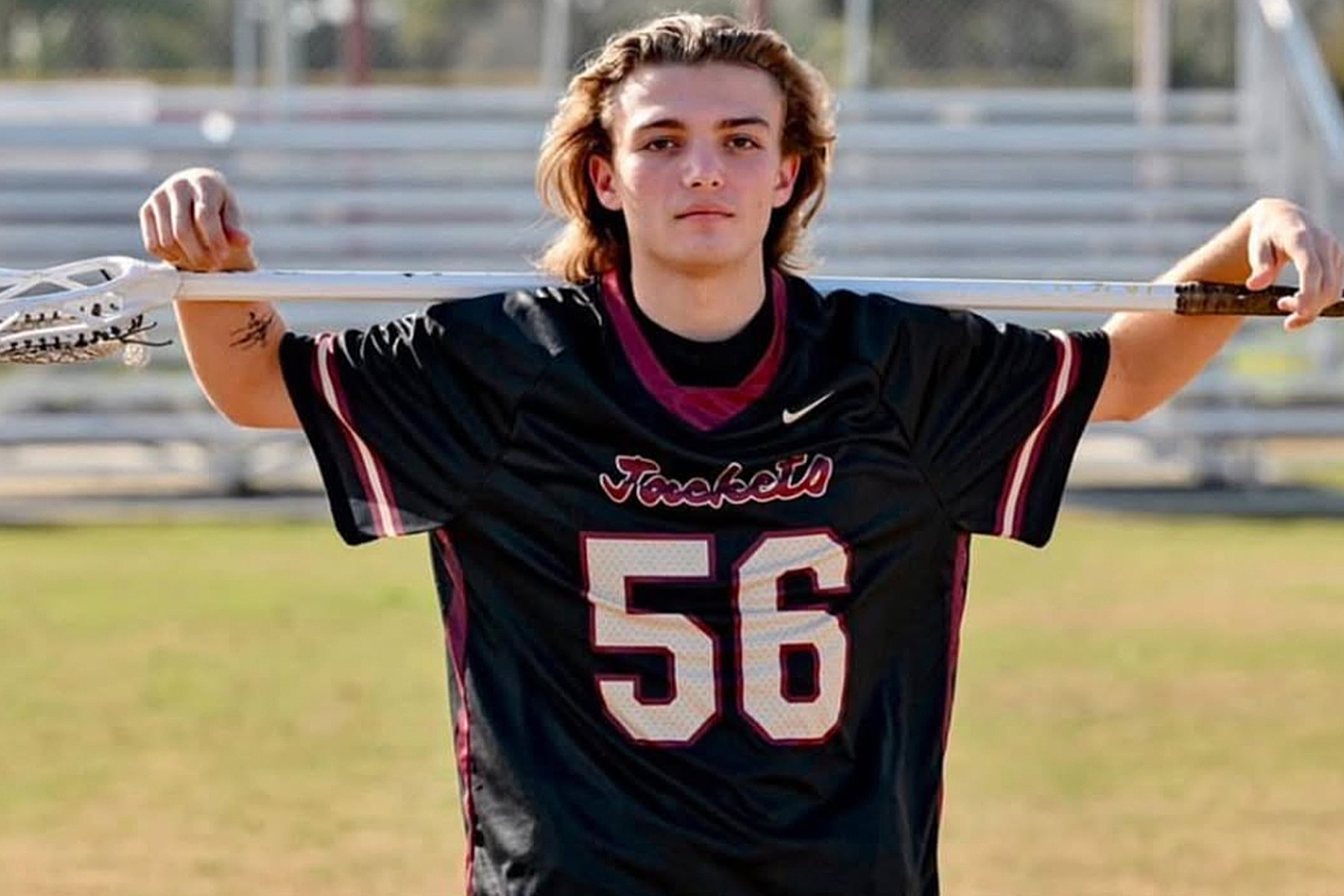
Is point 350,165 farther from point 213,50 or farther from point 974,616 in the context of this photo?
point 974,616

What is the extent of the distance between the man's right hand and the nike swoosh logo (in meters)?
0.78

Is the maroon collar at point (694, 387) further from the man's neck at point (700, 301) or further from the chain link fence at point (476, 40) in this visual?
the chain link fence at point (476, 40)

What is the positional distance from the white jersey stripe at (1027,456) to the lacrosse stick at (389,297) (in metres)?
0.08

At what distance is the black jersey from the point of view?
12.0 ft

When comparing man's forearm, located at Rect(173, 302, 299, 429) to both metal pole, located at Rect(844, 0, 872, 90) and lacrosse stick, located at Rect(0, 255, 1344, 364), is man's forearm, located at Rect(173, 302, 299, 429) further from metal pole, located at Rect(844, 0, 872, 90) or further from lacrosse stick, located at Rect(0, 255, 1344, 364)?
metal pole, located at Rect(844, 0, 872, 90)

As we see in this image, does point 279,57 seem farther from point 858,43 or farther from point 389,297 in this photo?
point 389,297

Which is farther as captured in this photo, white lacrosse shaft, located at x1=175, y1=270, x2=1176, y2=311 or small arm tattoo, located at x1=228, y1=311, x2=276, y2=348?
small arm tattoo, located at x1=228, y1=311, x2=276, y2=348

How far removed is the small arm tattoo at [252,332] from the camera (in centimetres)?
393

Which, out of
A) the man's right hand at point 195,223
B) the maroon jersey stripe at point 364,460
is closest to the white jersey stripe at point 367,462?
the maroon jersey stripe at point 364,460

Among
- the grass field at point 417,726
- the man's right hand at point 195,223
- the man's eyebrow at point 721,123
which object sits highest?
the man's eyebrow at point 721,123

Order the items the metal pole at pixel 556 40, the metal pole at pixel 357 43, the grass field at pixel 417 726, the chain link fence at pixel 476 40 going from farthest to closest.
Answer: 1. the chain link fence at pixel 476 40
2. the metal pole at pixel 357 43
3. the metal pole at pixel 556 40
4. the grass field at pixel 417 726

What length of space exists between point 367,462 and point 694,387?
466mm

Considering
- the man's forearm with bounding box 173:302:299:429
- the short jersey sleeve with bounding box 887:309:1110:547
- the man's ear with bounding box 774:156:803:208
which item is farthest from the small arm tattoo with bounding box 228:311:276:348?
the short jersey sleeve with bounding box 887:309:1110:547

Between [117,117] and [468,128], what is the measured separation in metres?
2.64
